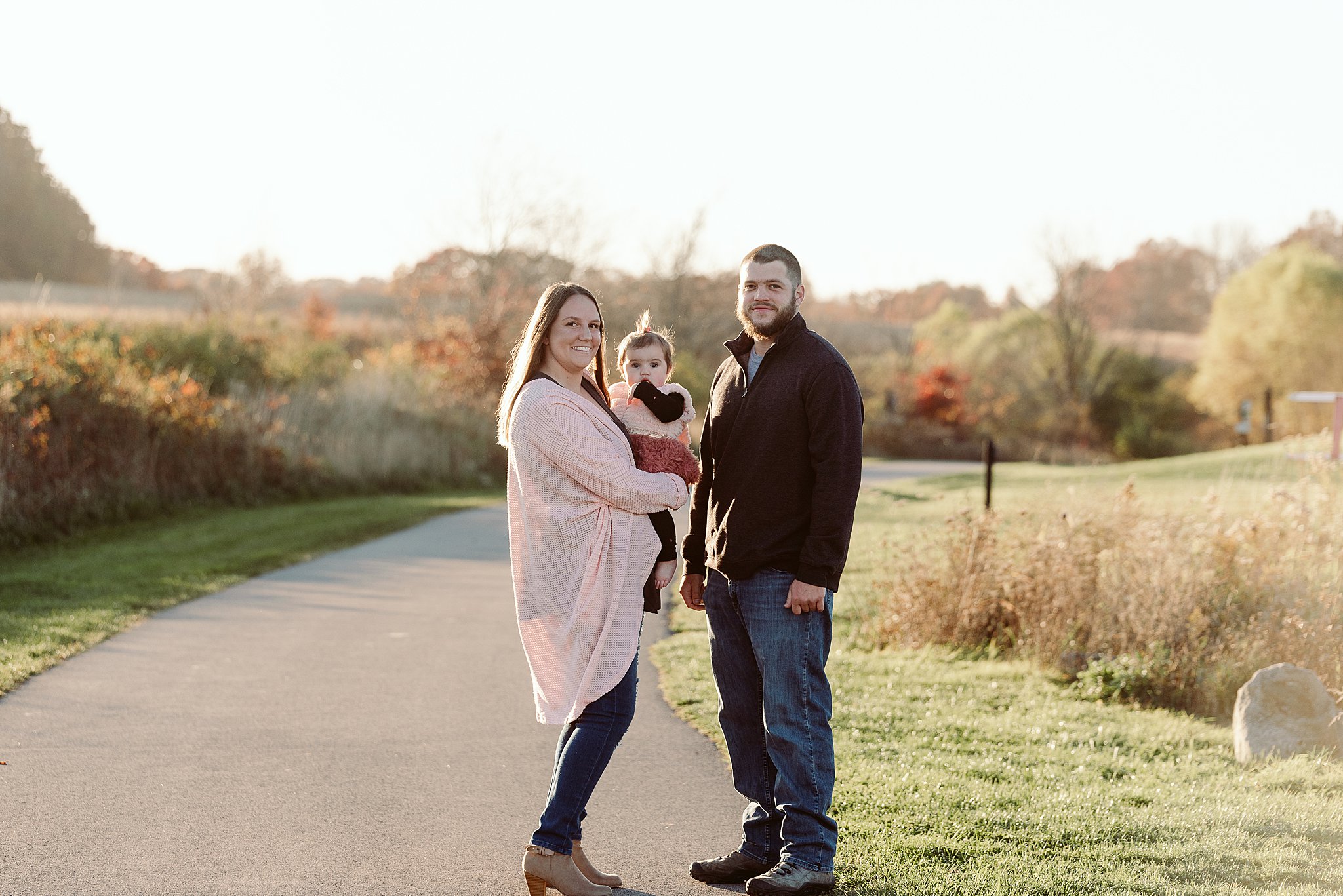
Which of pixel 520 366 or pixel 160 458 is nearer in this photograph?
pixel 520 366

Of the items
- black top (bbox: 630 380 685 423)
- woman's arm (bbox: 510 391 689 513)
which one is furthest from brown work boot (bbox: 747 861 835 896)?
black top (bbox: 630 380 685 423)

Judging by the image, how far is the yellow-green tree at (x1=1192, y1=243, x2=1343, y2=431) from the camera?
42719 millimetres

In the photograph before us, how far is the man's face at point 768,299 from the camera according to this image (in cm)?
412

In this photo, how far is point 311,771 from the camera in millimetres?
5598

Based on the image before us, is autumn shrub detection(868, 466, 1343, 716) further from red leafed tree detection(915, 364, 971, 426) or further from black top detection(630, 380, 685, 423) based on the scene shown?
red leafed tree detection(915, 364, 971, 426)

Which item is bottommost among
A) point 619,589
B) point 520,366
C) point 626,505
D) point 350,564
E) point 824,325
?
point 350,564

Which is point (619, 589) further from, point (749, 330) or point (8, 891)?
point (8, 891)

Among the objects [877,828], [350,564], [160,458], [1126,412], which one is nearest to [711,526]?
[877,828]

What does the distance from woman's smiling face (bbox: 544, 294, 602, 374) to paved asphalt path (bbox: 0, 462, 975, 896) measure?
5.99 ft

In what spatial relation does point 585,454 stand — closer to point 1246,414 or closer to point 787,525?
point 787,525

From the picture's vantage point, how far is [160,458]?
16391 mm

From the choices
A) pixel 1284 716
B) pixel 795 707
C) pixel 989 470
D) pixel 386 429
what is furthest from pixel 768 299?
pixel 386 429

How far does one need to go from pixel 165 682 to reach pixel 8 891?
10.8 ft

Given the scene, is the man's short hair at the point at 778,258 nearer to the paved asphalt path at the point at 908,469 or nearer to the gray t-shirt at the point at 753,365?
the gray t-shirt at the point at 753,365
